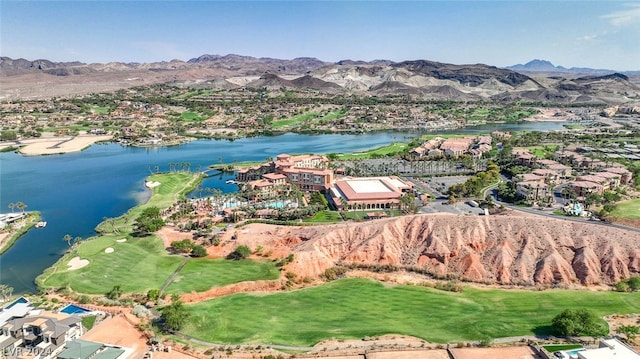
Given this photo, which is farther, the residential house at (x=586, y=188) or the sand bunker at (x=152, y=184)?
the sand bunker at (x=152, y=184)

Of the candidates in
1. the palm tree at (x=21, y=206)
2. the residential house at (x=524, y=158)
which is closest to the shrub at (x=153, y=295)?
the palm tree at (x=21, y=206)

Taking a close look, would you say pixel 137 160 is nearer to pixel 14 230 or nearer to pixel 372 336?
pixel 14 230

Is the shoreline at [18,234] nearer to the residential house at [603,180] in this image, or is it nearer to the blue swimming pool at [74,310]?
the blue swimming pool at [74,310]

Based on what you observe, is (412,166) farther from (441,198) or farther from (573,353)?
(573,353)

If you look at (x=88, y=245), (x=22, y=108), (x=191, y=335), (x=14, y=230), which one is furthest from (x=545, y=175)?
(x=22, y=108)

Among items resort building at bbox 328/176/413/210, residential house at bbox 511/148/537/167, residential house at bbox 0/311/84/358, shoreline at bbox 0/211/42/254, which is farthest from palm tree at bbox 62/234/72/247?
residential house at bbox 511/148/537/167

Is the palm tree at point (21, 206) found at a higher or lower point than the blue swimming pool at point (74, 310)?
higher
